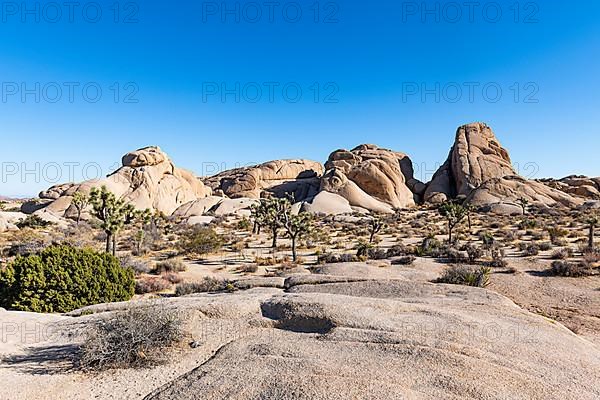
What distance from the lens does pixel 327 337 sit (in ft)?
22.5

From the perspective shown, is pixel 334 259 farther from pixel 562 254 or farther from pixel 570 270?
pixel 562 254

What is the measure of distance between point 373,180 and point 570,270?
4610 cm

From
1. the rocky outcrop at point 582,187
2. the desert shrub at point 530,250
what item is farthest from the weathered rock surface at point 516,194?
the desert shrub at point 530,250

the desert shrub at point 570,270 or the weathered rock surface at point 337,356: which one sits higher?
the weathered rock surface at point 337,356

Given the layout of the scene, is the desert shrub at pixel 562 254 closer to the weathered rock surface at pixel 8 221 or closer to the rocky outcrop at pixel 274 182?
the weathered rock surface at pixel 8 221

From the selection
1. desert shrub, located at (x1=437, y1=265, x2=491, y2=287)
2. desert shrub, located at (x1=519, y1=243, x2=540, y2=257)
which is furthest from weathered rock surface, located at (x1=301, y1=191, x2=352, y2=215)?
desert shrub, located at (x1=437, y1=265, x2=491, y2=287)

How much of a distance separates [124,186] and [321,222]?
2998 cm

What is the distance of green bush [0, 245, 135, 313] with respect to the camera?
10.5m

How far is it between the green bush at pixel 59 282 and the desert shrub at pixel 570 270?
669 inches

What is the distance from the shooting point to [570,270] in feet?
50.4

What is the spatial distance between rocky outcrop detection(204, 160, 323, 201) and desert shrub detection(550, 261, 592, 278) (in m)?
49.7

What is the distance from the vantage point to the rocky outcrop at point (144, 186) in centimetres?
5156

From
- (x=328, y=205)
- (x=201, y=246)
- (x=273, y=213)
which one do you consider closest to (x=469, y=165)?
(x=328, y=205)

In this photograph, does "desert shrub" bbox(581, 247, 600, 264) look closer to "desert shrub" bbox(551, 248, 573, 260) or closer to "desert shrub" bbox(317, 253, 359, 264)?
"desert shrub" bbox(551, 248, 573, 260)
